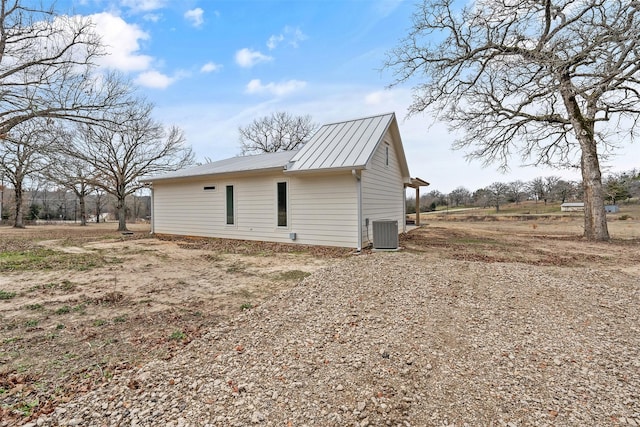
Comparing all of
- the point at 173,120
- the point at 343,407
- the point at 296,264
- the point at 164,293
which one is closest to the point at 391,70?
the point at 296,264

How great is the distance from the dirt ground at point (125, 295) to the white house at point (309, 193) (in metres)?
0.92

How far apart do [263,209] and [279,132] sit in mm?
20751

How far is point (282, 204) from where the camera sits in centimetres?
1014

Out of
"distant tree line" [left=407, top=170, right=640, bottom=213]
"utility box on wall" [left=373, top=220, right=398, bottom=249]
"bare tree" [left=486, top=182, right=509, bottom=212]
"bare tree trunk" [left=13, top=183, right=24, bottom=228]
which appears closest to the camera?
"utility box on wall" [left=373, top=220, right=398, bottom=249]

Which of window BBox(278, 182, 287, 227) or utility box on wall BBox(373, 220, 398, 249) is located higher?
window BBox(278, 182, 287, 227)

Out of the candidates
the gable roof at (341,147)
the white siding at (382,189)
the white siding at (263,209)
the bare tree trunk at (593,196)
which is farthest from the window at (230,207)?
the bare tree trunk at (593,196)

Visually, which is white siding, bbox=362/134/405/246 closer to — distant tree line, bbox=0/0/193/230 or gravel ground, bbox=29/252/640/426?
gravel ground, bbox=29/252/640/426

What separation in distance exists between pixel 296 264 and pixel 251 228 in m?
4.32

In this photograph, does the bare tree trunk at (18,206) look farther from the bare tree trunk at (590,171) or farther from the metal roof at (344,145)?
the bare tree trunk at (590,171)

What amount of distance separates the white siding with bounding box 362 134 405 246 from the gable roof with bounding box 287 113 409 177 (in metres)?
0.47

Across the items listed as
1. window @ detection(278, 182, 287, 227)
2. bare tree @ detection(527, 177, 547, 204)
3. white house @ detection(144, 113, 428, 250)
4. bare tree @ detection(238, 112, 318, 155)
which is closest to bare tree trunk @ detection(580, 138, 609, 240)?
white house @ detection(144, 113, 428, 250)

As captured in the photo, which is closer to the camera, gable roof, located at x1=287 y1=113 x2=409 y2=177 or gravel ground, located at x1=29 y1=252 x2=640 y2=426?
gravel ground, located at x1=29 y1=252 x2=640 y2=426

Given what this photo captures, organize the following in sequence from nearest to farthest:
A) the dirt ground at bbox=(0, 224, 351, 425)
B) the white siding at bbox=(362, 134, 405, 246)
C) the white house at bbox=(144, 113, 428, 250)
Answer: the dirt ground at bbox=(0, 224, 351, 425), the white house at bbox=(144, 113, 428, 250), the white siding at bbox=(362, 134, 405, 246)

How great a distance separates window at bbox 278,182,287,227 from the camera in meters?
10.1
